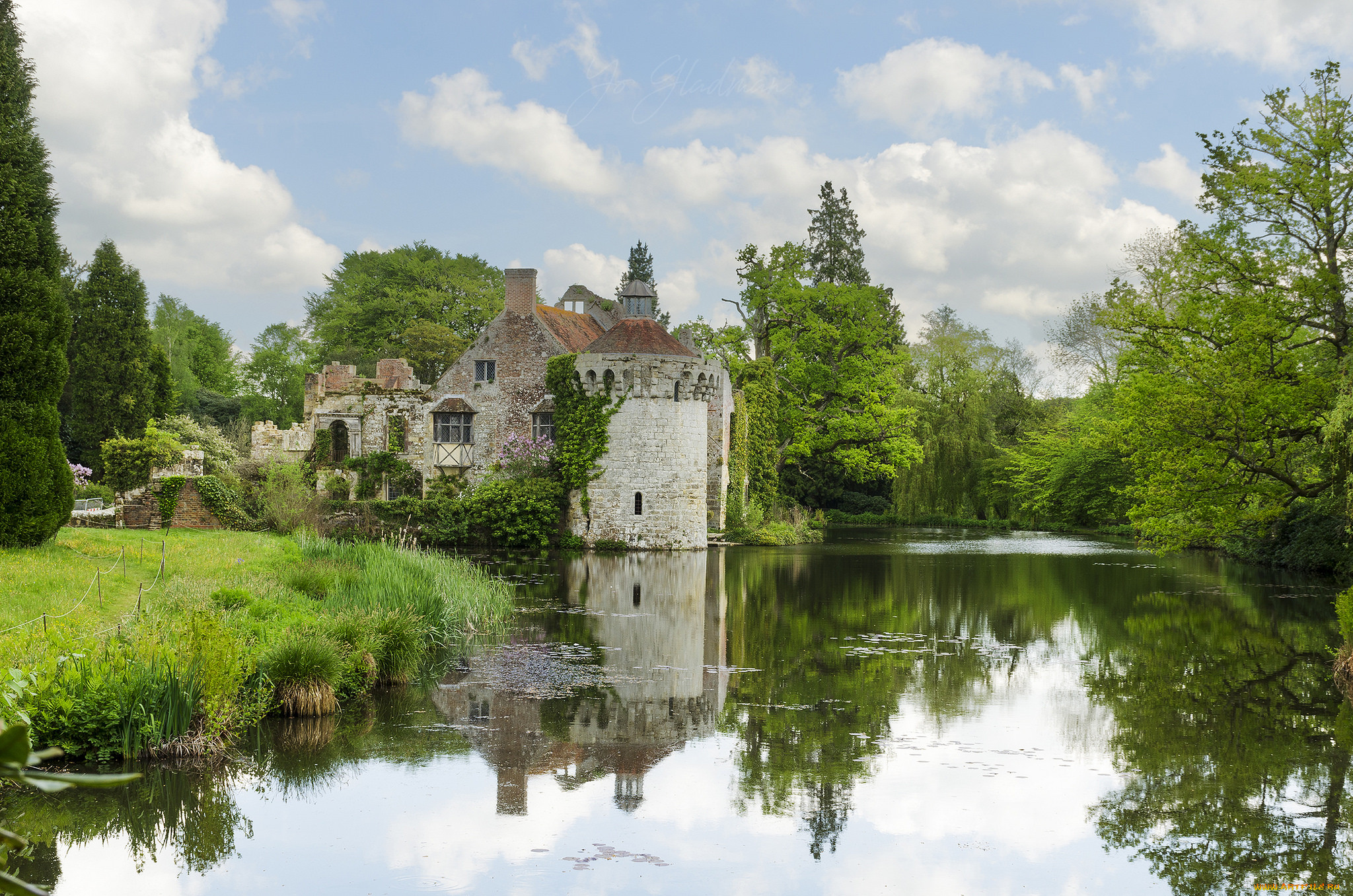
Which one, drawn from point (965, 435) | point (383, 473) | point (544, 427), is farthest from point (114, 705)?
point (965, 435)

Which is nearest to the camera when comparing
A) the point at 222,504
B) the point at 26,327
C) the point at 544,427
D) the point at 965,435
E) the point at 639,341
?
the point at 26,327

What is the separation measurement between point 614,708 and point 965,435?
37.3 m

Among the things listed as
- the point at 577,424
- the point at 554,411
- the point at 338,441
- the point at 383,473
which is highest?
the point at 554,411

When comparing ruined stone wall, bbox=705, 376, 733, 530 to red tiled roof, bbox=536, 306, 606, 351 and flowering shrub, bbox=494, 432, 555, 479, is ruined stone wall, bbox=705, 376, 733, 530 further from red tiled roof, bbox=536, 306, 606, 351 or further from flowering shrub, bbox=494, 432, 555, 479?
flowering shrub, bbox=494, 432, 555, 479

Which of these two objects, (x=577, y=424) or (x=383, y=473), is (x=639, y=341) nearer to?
(x=577, y=424)

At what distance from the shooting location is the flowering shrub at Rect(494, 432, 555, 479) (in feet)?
96.5

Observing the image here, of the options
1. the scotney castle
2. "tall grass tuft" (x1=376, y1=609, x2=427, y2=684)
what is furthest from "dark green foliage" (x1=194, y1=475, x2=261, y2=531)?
"tall grass tuft" (x1=376, y1=609, x2=427, y2=684)

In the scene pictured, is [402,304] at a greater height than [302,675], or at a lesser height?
greater

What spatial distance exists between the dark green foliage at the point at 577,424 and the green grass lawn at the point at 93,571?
10587 mm

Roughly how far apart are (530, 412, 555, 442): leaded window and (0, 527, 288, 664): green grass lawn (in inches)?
486

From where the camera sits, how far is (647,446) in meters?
27.7

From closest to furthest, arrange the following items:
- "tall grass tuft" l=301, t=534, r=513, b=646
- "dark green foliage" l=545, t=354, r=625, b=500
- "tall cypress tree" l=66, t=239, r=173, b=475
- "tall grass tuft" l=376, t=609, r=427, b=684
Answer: "tall grass tuft" l=376, t=609, r=427, b=684 < "tall grass tuft" l=301, t=534, r=513, b=646 < "dark green foliage" l=545, t=354, r=625, b=500 < "tall cypress tree" l=66, t=239, r=173, b=475

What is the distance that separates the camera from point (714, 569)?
934 inches

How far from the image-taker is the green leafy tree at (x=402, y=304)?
46938 millimetres
